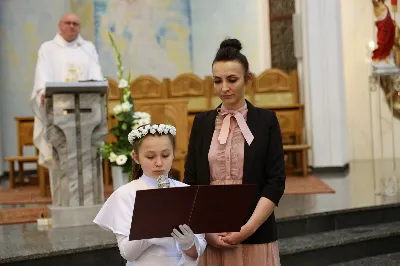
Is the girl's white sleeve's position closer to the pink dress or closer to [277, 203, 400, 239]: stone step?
the pink dress

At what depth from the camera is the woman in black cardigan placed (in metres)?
2.66

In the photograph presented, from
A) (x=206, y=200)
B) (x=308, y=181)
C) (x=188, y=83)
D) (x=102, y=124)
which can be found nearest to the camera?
(x=206, y=200)

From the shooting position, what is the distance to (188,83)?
10289 millimetres

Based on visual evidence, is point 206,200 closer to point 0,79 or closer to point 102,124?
point 102,124

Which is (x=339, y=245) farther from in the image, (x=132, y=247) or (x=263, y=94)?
(x=263, y=94)

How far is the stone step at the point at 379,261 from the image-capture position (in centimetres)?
563

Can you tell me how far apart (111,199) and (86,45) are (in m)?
4.99

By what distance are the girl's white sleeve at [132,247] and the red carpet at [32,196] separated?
3825mm

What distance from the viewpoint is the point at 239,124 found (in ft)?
8.87

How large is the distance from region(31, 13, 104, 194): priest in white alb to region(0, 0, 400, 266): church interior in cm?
59

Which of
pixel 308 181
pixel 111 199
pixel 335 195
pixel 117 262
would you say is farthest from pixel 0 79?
pixel 111 199

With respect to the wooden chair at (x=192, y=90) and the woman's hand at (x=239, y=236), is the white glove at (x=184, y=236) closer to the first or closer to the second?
the woman's hand at (x=239, y=236)

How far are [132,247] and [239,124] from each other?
0.61 m

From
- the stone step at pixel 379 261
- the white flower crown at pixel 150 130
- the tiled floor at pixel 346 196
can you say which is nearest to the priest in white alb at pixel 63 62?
the tiled floor at pixel 346 196
